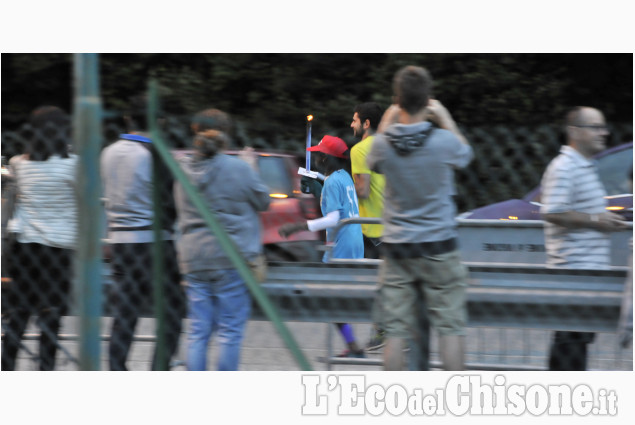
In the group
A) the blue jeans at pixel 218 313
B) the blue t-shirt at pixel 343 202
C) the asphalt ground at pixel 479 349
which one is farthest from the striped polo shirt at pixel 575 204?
the blue jeans at pixel 218 313

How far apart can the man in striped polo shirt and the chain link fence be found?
121 millimetres

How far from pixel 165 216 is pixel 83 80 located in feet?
3.00

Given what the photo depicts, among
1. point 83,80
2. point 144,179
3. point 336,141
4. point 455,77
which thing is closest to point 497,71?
point 455,77

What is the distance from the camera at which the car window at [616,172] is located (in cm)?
447

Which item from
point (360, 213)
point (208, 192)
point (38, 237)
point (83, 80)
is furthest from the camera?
point (360, 213)

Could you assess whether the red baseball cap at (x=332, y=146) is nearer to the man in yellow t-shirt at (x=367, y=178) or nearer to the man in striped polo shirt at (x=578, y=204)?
the man in yellow t-shirt at (x=367, y=178)

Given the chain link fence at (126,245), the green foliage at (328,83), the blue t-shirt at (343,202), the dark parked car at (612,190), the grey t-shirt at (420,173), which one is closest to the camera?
the grey t-shirt at (420,173)

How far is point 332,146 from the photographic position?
5.22m

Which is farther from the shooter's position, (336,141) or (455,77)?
(455,77)

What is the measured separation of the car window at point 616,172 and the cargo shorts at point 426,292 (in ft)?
3.72

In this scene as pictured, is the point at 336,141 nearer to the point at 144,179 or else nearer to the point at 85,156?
the point at 144,179

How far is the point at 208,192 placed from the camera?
12.9ft

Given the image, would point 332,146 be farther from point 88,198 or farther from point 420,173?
point 88,198

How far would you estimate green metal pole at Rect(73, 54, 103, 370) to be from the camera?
313 centimetres
